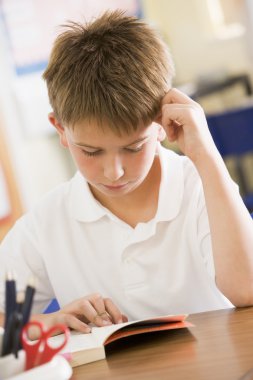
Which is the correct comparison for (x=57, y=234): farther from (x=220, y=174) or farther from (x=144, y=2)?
(x=144, y=2)

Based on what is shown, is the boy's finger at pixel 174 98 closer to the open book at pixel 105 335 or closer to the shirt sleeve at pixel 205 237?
the shirt sleeve at pixel 205 237

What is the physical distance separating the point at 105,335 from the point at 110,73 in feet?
1.61

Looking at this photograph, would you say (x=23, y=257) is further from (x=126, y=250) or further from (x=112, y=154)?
(x=112, y=154)

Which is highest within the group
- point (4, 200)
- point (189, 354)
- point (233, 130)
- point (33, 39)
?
point (33, 39)

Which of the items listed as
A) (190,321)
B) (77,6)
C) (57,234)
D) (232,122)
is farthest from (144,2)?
(190,321)

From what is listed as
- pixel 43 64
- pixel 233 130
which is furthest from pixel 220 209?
pixel 43 64

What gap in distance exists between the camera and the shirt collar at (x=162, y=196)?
1.55m

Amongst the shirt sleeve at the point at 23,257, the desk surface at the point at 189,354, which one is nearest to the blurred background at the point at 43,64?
the shirt sleeve at the point at 23,257

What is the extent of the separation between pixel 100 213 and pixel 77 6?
424cm

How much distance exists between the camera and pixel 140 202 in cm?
160

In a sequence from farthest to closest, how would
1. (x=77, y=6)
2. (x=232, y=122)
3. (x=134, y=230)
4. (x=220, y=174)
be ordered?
(x=77, y=6) → (x=232, y=122) → (x=134, y=230) → (x=220, y=174)

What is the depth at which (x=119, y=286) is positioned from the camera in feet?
5.18

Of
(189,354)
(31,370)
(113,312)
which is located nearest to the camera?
(31,370)

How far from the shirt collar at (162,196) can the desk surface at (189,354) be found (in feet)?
1.03
